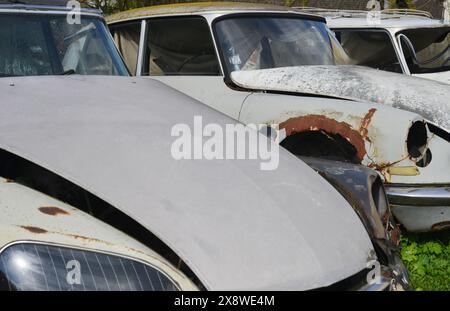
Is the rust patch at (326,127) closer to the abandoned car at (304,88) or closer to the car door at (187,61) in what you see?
the abandoned car at (304,88)

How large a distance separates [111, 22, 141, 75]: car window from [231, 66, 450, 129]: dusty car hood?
1.22 m

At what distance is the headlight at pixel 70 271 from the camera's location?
2.16 meters

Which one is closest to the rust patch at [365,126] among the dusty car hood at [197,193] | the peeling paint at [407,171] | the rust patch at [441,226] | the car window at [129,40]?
the peeling paint at [407,171]

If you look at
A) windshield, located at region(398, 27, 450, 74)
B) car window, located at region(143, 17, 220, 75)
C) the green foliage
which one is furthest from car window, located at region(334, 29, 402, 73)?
the green foliage

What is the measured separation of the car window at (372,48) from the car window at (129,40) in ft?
9.19

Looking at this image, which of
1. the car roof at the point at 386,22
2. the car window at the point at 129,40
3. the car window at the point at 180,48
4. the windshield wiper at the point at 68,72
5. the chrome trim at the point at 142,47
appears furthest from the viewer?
the car roof at the point at 386,22

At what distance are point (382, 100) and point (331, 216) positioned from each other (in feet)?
7.45

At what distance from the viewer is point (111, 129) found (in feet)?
9.48

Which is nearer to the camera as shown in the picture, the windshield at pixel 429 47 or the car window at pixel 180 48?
the car window at pixel 180 48

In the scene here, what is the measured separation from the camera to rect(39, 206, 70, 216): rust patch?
2.40 meters

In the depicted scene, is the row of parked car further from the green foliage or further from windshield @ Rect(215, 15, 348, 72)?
the green foliage

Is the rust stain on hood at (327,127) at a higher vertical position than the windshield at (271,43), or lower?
lower

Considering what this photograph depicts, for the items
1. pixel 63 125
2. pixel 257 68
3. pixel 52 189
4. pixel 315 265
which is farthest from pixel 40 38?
pixel 315 265
